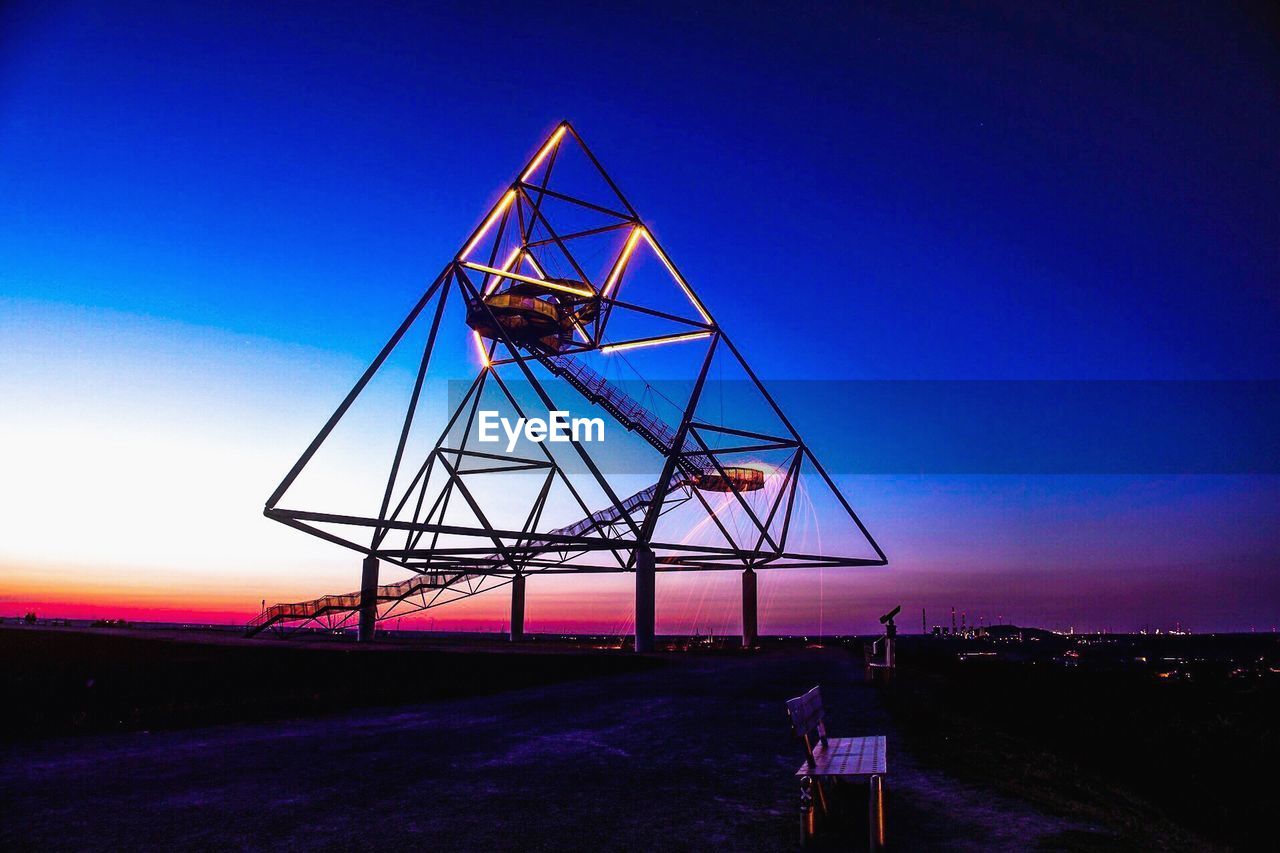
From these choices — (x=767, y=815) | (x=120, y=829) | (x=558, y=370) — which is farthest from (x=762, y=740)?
(x=558, y=370)

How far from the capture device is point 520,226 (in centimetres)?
2773

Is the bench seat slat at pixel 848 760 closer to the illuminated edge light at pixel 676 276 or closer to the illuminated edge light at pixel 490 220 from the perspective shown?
the illuminated edge light at pixel 490 220

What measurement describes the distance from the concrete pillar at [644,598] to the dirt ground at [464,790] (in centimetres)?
1605

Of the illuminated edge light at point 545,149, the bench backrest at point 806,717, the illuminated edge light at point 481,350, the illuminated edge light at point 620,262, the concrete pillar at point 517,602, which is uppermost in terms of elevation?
the illuminated edge light at point 545,149

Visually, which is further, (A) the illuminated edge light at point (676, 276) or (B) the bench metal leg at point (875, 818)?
(A) the illuminated edge light at point (676, 276)

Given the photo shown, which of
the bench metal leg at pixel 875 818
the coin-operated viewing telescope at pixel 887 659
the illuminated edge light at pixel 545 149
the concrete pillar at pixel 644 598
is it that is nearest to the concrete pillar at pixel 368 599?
the concrete pillar at pixel 644 598

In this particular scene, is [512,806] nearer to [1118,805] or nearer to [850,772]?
[850,772]

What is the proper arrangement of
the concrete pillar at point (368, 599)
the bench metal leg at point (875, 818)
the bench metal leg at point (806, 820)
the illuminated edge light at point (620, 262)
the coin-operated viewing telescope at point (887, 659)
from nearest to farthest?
the bench metal leg at point (875, 818) < the bench metal leg at point (806, 820) < the coin-operated viewing telescope at point (887, 659) < the illuminated edge light at point (620, 262) < the concrete pillar at point (368, 599)

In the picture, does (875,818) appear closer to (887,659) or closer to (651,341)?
(887,659)

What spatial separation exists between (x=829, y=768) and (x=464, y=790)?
3052 mm

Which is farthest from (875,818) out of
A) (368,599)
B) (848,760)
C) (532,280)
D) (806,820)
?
(368,599)

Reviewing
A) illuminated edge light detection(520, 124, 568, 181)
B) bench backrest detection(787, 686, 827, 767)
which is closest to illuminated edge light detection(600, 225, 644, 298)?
illuminated edge light detection(520, 124, 568, 181)

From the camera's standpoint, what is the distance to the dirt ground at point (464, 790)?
207 inches

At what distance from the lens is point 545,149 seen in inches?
1051
